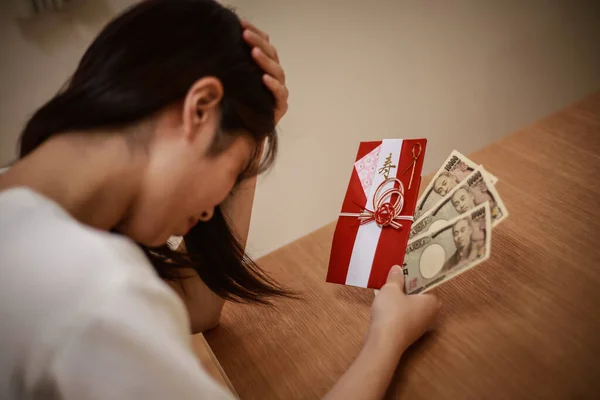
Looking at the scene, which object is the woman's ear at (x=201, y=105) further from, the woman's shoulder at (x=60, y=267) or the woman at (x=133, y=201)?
the woman's shoulder at (x=60, y=267)

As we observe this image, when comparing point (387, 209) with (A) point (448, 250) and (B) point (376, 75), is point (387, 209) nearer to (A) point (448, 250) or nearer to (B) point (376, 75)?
(A) point (448, 250)

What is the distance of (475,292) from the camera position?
0.73 meters

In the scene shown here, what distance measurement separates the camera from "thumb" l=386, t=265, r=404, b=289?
2.41ft

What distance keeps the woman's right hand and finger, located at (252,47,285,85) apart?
356 mm

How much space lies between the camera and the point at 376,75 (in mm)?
1838

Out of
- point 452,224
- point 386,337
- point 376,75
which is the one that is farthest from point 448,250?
point 376,75

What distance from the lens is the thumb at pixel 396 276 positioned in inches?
28.9

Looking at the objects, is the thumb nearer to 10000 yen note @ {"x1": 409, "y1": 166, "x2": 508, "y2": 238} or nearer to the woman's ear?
10000 yen note @ {"x1": 409, "y1": 166, "x2": 508, "y2": 238}

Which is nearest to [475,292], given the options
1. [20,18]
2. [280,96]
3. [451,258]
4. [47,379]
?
[451,258]

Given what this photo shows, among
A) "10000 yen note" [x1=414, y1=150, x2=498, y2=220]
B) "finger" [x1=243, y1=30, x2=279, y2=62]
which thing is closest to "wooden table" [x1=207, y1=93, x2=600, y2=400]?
"10000 yen note" [x1=414, y1=150, x2=498, y2=220]

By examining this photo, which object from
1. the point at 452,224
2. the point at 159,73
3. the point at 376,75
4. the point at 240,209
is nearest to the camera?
the point at 159,73

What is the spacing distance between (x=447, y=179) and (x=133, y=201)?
0.47m

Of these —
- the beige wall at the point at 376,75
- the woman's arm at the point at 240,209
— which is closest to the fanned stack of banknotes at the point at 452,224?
the woman's arm at the point at 240,209

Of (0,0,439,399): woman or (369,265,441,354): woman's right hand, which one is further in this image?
(369,265,441,354): woman's right hand
